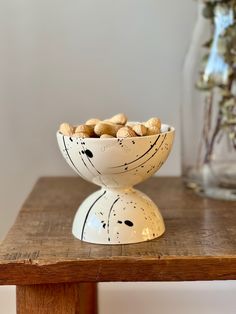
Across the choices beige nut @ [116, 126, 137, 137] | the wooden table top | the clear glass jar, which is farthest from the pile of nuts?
the clear glass jar

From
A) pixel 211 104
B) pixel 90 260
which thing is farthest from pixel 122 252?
pixel 211 104

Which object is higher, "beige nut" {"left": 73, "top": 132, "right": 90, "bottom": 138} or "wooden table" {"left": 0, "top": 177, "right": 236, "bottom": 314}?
"beige nut" {"left": 73, "top": 132, "right": 90, "bottom": 138}

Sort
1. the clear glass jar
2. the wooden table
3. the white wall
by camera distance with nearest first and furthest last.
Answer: the wooden table < the clear glass jar < the white wall

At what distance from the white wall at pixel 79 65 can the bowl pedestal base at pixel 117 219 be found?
36 centimetres

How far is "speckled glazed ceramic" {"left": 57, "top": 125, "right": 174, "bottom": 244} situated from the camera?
0.72 meters

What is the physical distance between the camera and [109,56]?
1.11 m

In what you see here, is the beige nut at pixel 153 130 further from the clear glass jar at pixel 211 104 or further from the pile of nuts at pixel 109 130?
the clear glass jar at pixel 211 104

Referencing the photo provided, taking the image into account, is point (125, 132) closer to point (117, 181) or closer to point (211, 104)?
point (117, 181)

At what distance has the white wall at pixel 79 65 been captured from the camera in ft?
3.59

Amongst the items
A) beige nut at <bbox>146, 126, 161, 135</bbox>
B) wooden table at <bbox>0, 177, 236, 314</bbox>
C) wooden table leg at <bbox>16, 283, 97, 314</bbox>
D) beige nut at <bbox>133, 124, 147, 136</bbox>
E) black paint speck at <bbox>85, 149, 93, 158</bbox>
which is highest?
beige nut at <bbox>133, 124, 147, 136</bbox>

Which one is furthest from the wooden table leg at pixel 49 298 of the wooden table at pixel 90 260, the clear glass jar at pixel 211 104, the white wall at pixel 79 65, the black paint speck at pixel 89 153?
the white wall at pixel 79 65

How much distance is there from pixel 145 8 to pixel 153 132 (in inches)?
16.0

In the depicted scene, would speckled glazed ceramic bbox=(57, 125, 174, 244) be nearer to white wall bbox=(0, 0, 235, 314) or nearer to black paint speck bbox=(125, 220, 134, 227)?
black paint speck bbox=(125, 220, 134, 227)

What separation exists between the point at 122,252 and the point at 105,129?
0.15 meters
